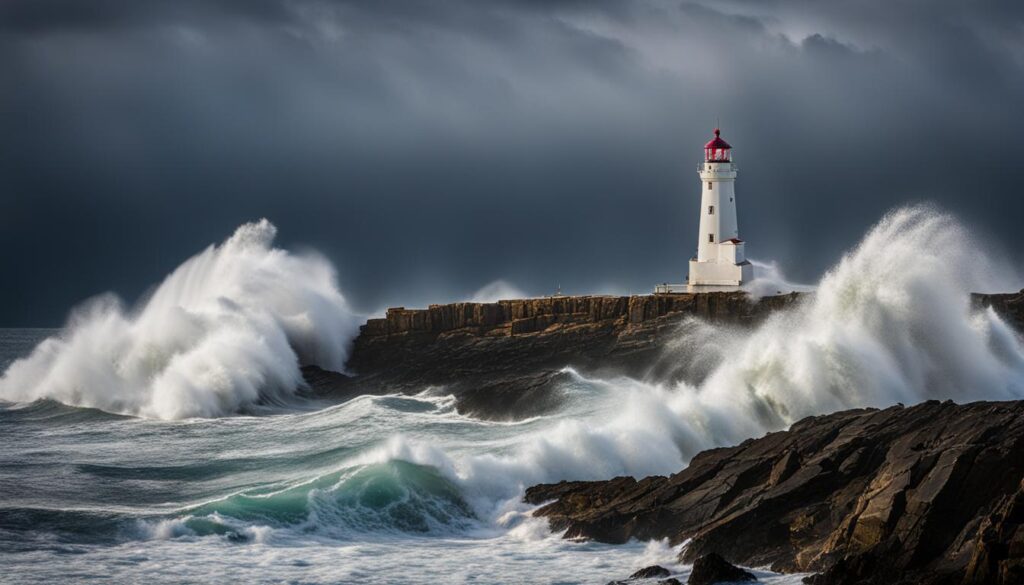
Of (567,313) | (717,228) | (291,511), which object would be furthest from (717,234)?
(291,511)

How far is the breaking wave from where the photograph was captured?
28859 millimetres

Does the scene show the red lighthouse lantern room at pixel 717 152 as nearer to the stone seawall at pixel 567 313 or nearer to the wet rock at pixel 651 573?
the stone seawall at pixel 567 313

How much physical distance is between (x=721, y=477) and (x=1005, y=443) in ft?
10.3

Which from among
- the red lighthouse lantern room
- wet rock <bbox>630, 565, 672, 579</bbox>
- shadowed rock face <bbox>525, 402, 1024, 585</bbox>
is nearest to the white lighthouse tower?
the red lighthouse lantern room

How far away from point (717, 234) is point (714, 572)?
894 inches

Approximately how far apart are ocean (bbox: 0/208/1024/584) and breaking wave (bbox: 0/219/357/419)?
67mm

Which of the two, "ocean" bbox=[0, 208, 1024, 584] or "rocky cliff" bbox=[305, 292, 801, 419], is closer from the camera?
"ocean" bbox=[0, 208, 1024, 584]

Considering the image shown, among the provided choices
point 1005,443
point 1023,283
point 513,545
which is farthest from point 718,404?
point 1023,283

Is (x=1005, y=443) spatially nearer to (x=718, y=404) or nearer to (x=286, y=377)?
(x=718, y=404)

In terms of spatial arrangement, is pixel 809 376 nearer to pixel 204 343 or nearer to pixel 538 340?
pixel 538 340

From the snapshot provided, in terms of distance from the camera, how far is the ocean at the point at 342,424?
14.6 m

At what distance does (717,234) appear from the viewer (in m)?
34.7

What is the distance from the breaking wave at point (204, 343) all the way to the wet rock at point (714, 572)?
661 inches

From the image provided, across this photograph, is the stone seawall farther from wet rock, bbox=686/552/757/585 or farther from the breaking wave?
wet rock, bbox=686/552/757/585
